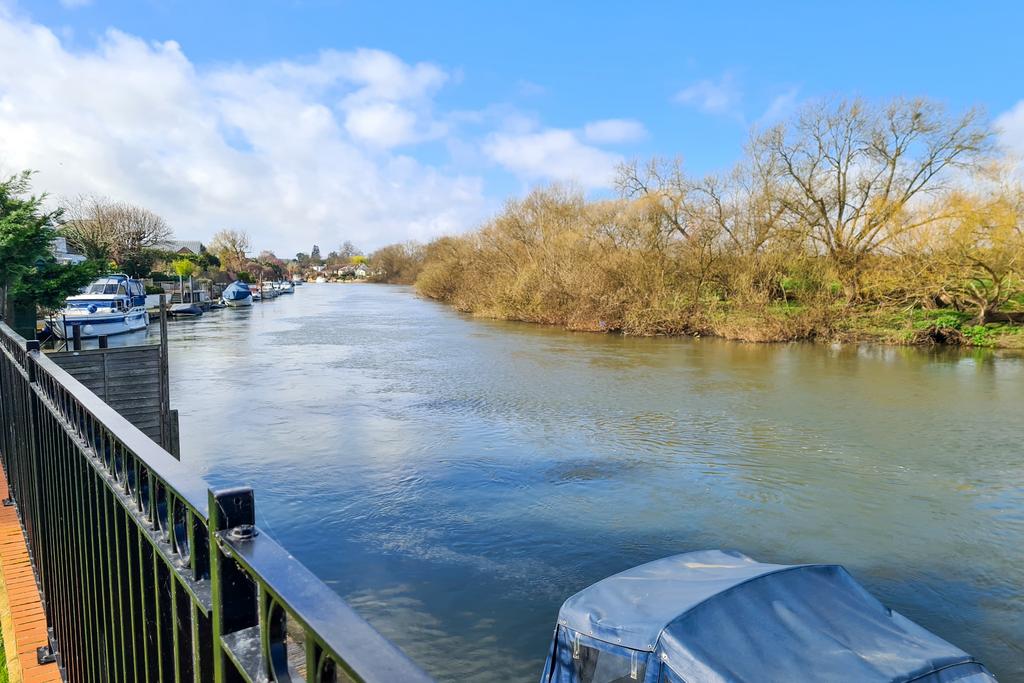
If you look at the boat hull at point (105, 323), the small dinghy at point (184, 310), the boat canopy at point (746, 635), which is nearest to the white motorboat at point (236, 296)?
the small dinghy at point (184, 310)

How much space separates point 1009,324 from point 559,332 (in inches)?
778

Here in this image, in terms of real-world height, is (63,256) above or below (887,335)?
above

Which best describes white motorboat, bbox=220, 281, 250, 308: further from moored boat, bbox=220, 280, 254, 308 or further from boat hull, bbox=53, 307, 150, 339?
boat hull, bbox=53, 307, 150, 339

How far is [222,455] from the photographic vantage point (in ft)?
41.0

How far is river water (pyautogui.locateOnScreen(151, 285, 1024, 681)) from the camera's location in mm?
7617

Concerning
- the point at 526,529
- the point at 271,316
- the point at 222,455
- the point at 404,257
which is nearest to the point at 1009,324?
the point at 526,529

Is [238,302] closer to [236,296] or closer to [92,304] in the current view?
[236,296]

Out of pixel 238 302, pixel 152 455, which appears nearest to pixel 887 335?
pixel 152 455

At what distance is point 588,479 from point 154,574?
1019 centimetres

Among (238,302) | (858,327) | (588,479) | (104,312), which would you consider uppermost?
(104,312)

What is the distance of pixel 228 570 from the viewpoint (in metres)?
1.29

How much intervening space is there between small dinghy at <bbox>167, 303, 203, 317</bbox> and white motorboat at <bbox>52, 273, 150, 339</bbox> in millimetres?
9344

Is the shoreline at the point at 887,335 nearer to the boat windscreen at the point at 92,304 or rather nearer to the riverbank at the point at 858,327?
the riverbank at the point at 858,327

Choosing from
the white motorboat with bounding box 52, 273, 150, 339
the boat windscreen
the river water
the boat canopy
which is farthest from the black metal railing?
the boat windscreen
